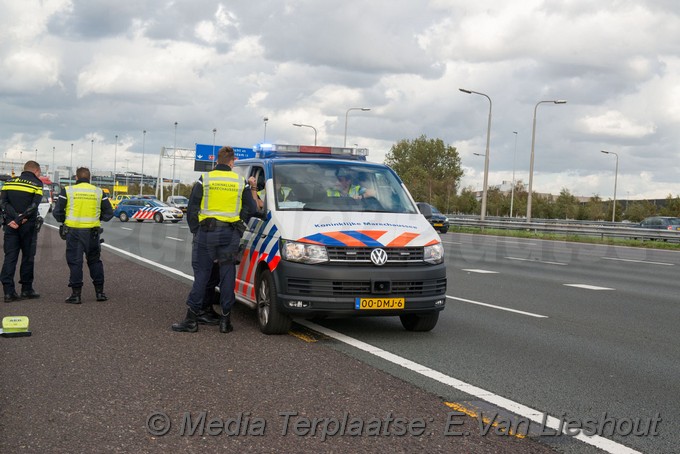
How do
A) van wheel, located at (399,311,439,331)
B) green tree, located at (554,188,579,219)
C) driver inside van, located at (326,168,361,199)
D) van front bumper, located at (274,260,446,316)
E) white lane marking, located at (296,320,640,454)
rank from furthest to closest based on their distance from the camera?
green tree, located at (554,188,579,219), driver inside van, located at (326,168,361,199), van wheel, located at (399,311,439,331), van front bumper, located at (274,260,446,316), white lane marking, located at (296,320,640,454)

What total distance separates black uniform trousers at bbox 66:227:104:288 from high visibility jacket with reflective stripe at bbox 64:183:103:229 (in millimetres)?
92

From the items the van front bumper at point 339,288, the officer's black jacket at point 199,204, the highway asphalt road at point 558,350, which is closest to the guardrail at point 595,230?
the highway asphalt road at point 558,350

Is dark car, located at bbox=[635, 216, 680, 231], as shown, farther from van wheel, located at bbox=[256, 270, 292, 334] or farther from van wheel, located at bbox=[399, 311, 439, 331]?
van wheel, located at bbox=[256, 270, 292, 334]

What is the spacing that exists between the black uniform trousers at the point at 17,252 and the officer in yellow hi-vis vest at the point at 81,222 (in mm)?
467

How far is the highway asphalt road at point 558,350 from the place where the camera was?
536 centimetres

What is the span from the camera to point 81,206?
10.3m

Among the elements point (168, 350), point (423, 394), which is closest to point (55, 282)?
point (168, 350)

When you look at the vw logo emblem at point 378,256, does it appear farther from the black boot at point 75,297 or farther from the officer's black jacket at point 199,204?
the black boot at point 75,297

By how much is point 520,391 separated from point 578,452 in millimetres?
Result: 1395

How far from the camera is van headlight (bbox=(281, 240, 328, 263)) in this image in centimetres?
744

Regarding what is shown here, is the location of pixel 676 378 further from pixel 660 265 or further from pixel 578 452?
pixel 660 265

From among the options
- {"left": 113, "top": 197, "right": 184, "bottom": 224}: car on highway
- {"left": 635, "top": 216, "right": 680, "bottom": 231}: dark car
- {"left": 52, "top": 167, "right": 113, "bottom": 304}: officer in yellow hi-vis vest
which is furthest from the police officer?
{"left": 635, "top": 216, "right": 680, "bottom": 231}: dark car

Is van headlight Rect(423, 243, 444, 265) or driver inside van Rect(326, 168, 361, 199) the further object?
driver inside van Rect(326, 168, 361, 199)

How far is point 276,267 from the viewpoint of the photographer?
24.9ft
